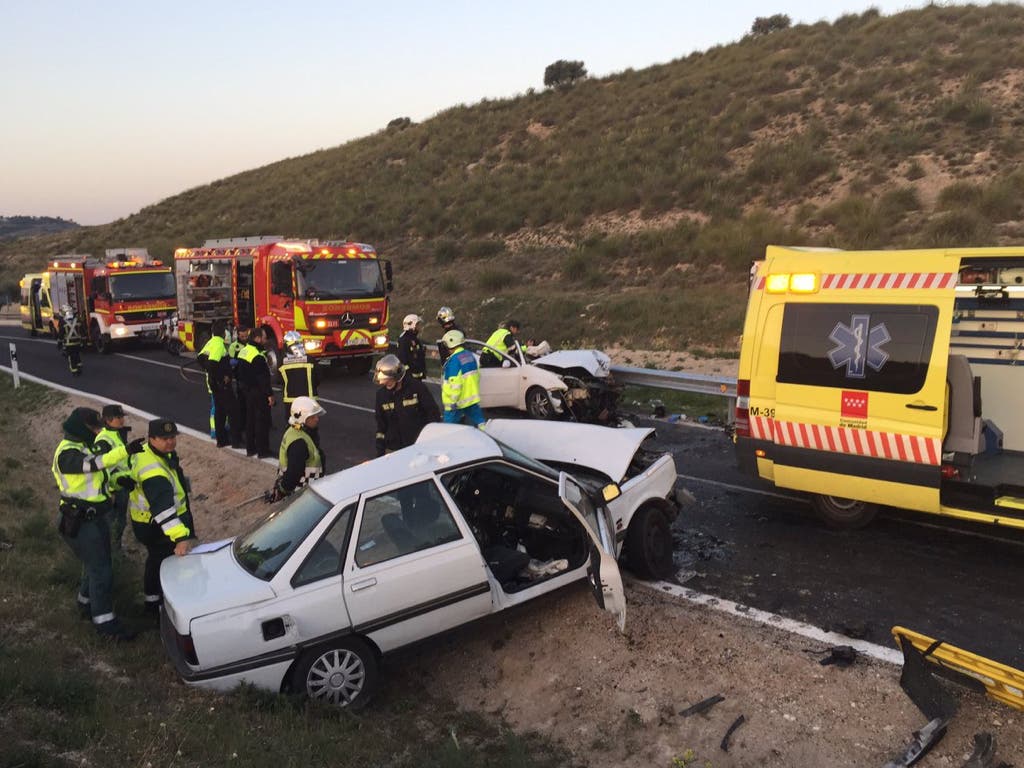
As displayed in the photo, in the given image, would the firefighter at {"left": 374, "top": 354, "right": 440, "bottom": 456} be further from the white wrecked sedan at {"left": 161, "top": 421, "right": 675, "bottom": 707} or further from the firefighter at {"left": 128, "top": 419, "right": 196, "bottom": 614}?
the firefighter at {"left": 128, "top": 419, "right": 196, "bottom": 614}

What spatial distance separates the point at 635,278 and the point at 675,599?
1868 cm

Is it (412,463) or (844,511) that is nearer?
(412,463)

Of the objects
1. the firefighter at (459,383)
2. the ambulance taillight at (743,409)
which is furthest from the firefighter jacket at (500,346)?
the ambulance taillight at (743,409)

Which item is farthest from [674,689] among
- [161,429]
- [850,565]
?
[161,429]

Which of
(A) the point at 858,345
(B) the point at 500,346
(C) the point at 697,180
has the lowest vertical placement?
(B) the point at 500,346

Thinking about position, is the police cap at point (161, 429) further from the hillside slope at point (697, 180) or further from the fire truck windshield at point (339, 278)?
the hillside slope at point (697, 180)

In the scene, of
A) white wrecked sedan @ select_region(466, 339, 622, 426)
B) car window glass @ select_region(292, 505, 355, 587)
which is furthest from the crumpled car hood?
car window glass @ select_region(292, 505, 355, 587)

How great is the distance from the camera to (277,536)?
17.5ft

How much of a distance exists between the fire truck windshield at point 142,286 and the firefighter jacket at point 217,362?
1410cm

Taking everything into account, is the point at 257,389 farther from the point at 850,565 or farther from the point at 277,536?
the point at 850,565

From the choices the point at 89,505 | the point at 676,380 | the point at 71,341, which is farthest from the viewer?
the point at 71,341

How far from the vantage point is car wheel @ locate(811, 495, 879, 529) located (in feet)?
23.2

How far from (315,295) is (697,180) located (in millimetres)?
16989

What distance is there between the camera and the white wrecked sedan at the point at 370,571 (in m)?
4.78
